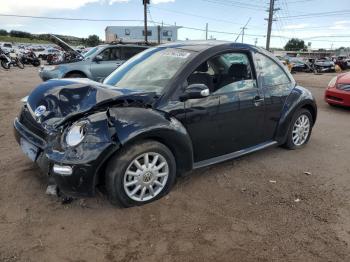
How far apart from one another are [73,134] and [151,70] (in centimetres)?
139

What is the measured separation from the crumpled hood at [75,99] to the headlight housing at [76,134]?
0.45 ft

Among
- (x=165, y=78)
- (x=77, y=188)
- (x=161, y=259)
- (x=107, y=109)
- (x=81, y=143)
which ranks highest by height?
(x=165, y=78)

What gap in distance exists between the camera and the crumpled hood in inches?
128

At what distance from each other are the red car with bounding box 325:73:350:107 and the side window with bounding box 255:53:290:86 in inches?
160

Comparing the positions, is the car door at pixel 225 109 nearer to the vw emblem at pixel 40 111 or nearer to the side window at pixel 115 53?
the vw emblem at pixel 40 111

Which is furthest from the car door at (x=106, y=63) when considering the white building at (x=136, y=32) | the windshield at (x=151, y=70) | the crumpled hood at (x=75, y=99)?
the white building at (x=136, y=32)

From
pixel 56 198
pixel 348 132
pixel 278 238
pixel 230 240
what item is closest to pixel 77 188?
pixel 56 198

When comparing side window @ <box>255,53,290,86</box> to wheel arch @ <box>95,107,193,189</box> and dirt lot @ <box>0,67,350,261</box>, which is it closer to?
dirt lot @ <box>0,67,350,261</box>

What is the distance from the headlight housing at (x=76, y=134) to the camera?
9.91 feet

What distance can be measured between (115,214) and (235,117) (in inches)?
70.7

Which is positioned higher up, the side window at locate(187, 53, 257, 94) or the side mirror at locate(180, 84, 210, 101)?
the side window at locate(187, 53, 257, 94)

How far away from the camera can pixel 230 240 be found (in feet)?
9.64

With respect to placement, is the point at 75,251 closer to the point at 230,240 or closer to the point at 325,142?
the point at 230,240

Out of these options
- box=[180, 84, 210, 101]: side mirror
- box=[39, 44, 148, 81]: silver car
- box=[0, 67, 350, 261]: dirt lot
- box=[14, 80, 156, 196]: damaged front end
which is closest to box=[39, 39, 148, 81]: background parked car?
box=[39, 44, 148, 81]: silver car
